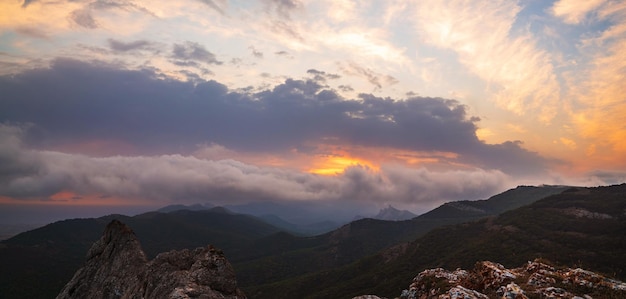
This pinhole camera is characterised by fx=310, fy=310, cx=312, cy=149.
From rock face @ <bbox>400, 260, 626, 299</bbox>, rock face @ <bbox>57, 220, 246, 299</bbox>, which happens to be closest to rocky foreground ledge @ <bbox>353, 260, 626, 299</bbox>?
rock face @ <bbox>400, 260, 626, 299</bbox>

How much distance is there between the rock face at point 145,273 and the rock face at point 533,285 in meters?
20.7

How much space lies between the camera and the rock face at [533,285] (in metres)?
23.6

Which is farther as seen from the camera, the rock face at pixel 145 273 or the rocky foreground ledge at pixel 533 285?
the rock face at pixel 145 273

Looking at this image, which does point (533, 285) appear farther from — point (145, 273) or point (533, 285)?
point (145, 273)

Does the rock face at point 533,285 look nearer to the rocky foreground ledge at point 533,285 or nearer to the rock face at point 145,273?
the rocky foreground ledge at point 533,285

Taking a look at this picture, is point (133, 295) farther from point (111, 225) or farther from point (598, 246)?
point (598, 246)

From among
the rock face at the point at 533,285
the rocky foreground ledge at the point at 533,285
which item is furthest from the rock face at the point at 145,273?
the rock face at the point at 533,285

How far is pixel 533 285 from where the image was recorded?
1048 inches

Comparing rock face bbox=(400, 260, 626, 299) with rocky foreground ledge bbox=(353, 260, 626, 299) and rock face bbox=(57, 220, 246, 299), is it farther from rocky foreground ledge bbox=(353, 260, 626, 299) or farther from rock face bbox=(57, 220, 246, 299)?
rock face bbox=(57, 220, 246, 299)

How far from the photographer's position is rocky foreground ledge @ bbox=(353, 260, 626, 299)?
23562mm

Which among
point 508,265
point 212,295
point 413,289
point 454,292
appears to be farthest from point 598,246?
point 212,295

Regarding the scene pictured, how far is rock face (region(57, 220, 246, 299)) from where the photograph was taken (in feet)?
98.7

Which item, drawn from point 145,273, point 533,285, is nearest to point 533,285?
point 533,285

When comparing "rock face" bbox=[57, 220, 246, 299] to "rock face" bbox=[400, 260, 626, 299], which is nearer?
"rock face" bbox=[400, 260, 626, 299]
